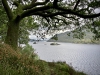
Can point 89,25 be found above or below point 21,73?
above

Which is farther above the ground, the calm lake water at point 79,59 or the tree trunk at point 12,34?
the tree trunk at point 12,34

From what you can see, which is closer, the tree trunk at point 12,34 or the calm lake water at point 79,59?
the tree trunk at point 12,34

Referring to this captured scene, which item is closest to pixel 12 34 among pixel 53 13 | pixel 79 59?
pixel 53 13

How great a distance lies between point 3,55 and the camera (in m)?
6.77

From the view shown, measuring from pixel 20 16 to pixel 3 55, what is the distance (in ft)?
21.7

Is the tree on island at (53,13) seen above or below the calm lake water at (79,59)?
above

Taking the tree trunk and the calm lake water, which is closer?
the tree trunk

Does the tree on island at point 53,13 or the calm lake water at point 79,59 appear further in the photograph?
the calm lake water at point 79,59

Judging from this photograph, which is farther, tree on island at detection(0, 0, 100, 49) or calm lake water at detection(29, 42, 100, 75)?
calm lake water at detection(29, 42, 100, 75)

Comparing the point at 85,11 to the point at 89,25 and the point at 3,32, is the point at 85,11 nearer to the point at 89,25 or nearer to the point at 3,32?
the point at 89,25

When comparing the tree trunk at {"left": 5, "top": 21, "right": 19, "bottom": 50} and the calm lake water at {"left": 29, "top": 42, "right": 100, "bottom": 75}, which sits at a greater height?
the tree trunk at {"left": 5, "top": 21, "right": 19, "bottom": 50}

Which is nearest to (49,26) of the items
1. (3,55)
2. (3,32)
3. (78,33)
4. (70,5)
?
(78,33)

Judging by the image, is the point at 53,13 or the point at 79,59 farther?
the point at 79,59

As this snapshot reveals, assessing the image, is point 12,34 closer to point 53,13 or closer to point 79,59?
point 53,13
